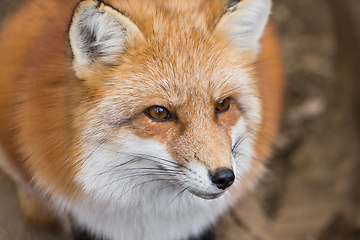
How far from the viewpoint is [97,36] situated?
5.34 ft

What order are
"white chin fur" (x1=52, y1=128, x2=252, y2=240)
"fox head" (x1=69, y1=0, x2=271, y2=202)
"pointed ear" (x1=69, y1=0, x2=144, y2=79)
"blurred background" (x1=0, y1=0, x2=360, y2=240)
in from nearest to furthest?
"pointed ear" (x1=69, y1=0, x2=144, y2=79) → "fox head" (x1=69, y1=0, x2=271, y2=202) → "white chin fur" (x1=52, y1=128, x2=252, y2=240) → "blurred background" (x1=0, y1=0, x2=360, y2=240)

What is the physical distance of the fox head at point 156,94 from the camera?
1609mm

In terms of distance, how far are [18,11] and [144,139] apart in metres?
1.46

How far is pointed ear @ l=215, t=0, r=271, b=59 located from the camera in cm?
179

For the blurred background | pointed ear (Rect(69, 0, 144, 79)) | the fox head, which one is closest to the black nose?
the fox head

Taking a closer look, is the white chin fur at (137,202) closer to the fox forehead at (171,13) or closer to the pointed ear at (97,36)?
the pointed ear at (97,36)

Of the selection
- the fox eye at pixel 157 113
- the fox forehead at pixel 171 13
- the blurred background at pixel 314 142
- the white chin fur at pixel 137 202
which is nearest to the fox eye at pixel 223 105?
the white chin fur at pixel 137 202

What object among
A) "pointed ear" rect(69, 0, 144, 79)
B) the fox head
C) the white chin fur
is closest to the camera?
"pointed ear" rect(69, 0, 144, 79)

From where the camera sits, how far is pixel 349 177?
3.96 meters

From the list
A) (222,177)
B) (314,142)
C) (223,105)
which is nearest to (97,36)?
(223,105)

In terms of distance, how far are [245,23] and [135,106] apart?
811 millimetres

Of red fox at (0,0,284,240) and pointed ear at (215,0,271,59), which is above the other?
pointed ear at (215,0,271,59)

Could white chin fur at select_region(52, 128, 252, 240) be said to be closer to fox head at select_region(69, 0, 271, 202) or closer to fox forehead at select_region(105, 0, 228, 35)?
fox head at select_region(69, 0, 271, 202)

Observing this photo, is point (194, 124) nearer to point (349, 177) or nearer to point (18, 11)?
point (18, 11)
